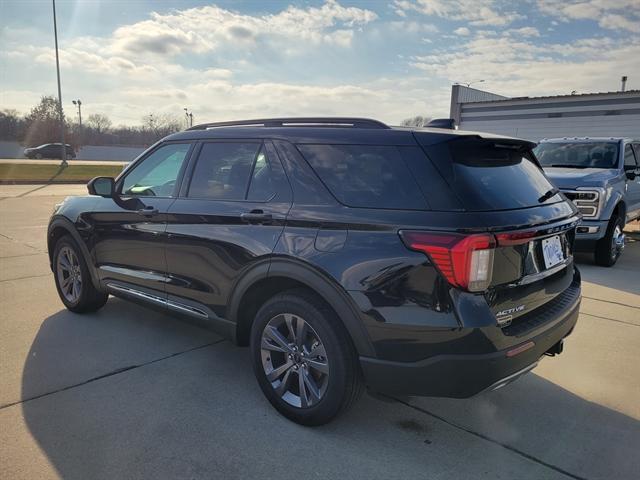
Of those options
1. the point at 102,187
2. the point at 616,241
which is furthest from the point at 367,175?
the point at 616,241

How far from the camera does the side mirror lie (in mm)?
4293

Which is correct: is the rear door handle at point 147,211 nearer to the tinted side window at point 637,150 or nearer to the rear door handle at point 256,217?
the rear door handle at point 256,217

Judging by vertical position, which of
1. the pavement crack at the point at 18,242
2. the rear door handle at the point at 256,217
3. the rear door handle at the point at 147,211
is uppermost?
the rear door handle at the point at 256,217

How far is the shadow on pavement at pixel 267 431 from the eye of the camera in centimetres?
256

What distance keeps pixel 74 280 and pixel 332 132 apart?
3321 mm

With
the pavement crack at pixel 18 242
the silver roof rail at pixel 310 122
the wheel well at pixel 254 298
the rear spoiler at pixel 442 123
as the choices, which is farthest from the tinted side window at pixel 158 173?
the pavement crack at pixel 18 242

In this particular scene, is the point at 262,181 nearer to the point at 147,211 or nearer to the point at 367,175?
the point at 367,175

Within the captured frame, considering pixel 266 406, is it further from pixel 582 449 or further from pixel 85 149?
pixel 85 149

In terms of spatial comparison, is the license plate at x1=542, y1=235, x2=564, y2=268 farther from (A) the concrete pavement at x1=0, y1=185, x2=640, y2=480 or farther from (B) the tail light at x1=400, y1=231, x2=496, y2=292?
(A) the concrete pavement at x1=0, y1=185, x2=640, y2=480

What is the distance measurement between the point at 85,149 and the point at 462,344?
6662cm

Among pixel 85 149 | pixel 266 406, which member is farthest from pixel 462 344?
pixel 85 149

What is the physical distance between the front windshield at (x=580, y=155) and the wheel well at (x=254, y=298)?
6.44m

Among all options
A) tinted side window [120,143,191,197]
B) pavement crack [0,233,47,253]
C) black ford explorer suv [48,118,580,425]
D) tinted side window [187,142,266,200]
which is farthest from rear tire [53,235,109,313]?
pavement crack [0,233,47,253]

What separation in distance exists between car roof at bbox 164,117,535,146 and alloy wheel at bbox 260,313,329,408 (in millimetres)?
1097
